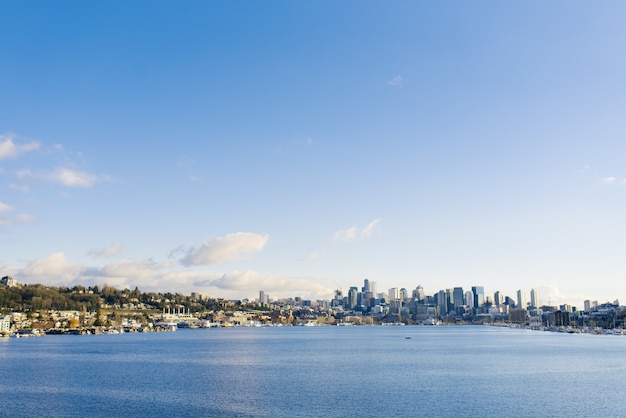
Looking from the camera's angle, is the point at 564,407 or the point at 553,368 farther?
the point at 553,368

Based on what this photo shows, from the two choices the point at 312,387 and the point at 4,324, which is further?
the point at 4,324

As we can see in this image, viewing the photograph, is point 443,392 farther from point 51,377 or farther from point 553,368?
point 51,377

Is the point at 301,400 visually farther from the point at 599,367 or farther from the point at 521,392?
the point at 599,367

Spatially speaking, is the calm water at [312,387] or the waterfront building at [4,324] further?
the waterfront building at [4,324]

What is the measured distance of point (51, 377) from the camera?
5872 cm

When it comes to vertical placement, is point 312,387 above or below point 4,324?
above

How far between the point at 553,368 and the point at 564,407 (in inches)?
1164

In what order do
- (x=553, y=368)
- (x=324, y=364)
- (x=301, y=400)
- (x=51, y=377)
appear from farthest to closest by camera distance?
(x=324, y=364), (x=553, y=368), (x=51, y=377), (x=301, y=400)

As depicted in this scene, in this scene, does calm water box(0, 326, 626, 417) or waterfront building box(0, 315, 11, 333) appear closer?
calm water box(0, 326, 626, 417)

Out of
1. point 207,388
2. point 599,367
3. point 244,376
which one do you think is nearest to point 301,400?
point 207,388

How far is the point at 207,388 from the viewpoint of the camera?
5069cm

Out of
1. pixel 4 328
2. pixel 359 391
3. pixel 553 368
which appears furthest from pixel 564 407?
pixel 4 328

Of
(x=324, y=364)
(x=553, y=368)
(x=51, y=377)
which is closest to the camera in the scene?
(x=51, y=377)

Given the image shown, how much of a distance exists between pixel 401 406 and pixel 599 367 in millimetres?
41506
